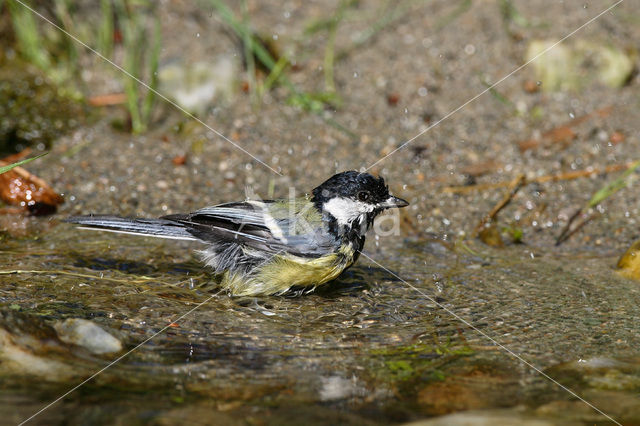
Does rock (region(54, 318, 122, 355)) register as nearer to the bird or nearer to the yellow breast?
the bird

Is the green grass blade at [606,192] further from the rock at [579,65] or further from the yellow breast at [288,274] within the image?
the yellow breast at [288,274]

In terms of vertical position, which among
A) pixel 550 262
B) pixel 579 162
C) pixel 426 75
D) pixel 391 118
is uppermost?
pixel 426 75

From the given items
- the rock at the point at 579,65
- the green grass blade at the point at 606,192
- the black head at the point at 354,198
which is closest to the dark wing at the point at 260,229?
the black head at the point at 354,198

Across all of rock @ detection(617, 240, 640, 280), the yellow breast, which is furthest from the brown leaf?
rock @ detection(617, 240, 640, 280)

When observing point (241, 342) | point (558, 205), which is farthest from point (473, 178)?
point (241, 342)

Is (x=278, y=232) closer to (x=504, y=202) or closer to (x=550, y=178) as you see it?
(x=504, y=202)

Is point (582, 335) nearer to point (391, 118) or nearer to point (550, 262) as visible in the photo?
point (550, 262)

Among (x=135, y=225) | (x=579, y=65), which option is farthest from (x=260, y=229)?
(x=579, y=65)

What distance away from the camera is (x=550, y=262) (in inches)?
150

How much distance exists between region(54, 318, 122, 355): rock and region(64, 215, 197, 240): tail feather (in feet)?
2.58

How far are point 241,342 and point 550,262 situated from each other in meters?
1.95

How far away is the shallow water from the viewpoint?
214cm

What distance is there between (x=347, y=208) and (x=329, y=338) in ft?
2.99

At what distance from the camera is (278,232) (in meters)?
3.44
